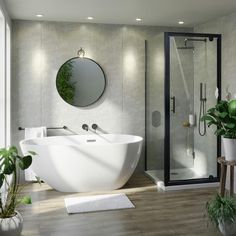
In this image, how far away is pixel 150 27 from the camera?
18.7 feet

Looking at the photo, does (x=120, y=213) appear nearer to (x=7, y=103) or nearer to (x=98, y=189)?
(x=98, y=189)

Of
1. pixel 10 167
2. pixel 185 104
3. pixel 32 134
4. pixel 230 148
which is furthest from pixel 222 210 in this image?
pixel 32 134

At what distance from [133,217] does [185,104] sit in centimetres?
201

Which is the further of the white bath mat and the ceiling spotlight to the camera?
the ceiling spotlight

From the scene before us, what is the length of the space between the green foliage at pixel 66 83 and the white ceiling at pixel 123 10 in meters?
0.78

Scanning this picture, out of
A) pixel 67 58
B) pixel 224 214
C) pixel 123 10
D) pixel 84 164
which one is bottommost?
pixel 224 214

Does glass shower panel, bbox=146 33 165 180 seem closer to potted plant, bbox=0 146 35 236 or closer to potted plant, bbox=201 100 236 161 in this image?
potted plant, bbox=201 100 236 161

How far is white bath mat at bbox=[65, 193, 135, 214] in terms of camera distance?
3.91 m

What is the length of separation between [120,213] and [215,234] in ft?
3.61

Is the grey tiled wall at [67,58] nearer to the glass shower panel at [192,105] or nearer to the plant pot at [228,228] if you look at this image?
the glass shower panel at [192,105]

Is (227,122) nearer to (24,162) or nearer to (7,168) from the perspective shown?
(24,162)

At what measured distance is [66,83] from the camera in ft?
17.8

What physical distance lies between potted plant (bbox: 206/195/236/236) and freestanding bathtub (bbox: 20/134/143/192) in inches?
66.2

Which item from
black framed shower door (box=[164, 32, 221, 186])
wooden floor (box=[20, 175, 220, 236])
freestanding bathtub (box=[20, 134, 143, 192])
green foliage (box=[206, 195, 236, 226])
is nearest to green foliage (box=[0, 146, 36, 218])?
wooden floor (box=[20, 175, 220, 236])
